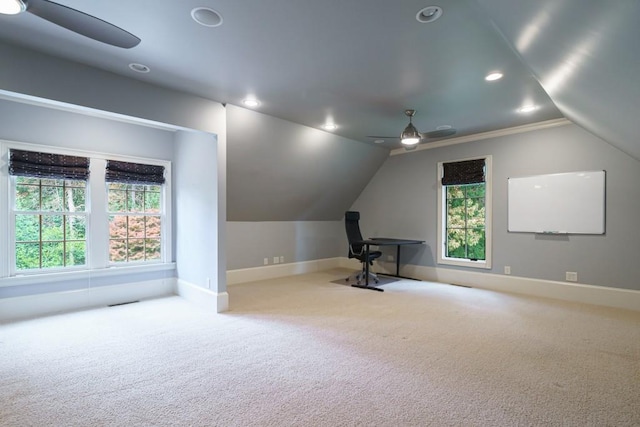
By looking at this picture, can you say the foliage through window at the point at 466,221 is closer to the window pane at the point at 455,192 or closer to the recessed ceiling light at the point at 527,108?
the window pane at the point at 455,192

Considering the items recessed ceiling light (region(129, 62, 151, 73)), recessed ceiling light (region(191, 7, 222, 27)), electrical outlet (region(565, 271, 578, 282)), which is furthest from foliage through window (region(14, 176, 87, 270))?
electrical outlet (region(565, 271, 578, 282))

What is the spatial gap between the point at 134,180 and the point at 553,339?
17.3ft

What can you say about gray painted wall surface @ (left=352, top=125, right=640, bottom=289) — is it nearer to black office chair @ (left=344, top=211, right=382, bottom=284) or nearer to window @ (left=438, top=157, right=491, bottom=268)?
window @ (left=438, top=157, right=491, bottom=268)

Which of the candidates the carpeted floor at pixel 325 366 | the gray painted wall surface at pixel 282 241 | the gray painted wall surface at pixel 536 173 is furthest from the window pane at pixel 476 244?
the gray painted wall surface at pixel 282 241

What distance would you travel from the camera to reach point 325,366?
245cm

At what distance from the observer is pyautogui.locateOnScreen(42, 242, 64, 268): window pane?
3.78 metres

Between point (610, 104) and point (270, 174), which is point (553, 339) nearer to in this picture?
point (610, 104)

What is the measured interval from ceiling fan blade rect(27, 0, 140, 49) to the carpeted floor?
2.22 m

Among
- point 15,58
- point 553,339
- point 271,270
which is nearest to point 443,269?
point 553,339

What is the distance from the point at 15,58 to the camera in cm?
249

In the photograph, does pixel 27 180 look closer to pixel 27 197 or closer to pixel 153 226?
pixel 27 197

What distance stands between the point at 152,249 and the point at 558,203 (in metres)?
5.87

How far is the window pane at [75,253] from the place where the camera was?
155 inches

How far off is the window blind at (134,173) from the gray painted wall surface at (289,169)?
3.35 ft
